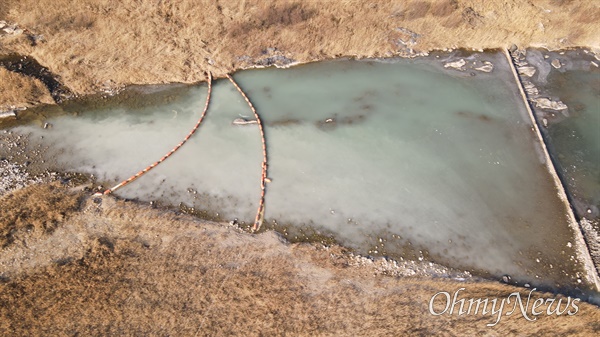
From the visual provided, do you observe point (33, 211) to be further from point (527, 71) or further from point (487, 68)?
point (527, 71)

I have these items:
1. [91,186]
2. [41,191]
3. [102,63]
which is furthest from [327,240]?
[102,63]

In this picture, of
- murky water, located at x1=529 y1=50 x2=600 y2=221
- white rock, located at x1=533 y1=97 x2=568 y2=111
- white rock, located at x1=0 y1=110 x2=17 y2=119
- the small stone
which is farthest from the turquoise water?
white rock, located at x1=0 y1=110 x2=17 y2=119

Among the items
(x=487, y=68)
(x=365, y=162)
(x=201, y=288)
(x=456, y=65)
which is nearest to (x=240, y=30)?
(x=365, y=162)

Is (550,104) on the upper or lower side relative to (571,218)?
upper

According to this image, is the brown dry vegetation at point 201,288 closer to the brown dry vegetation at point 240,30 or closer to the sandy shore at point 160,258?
the sandy shore at point 160,258

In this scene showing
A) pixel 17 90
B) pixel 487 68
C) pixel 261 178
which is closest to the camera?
pixel 261 178

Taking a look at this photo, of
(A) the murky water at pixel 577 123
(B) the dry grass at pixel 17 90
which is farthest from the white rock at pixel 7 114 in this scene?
(A) the murky water at pixel 577 123

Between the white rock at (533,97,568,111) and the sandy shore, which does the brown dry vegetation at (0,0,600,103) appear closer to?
the sandy shore
